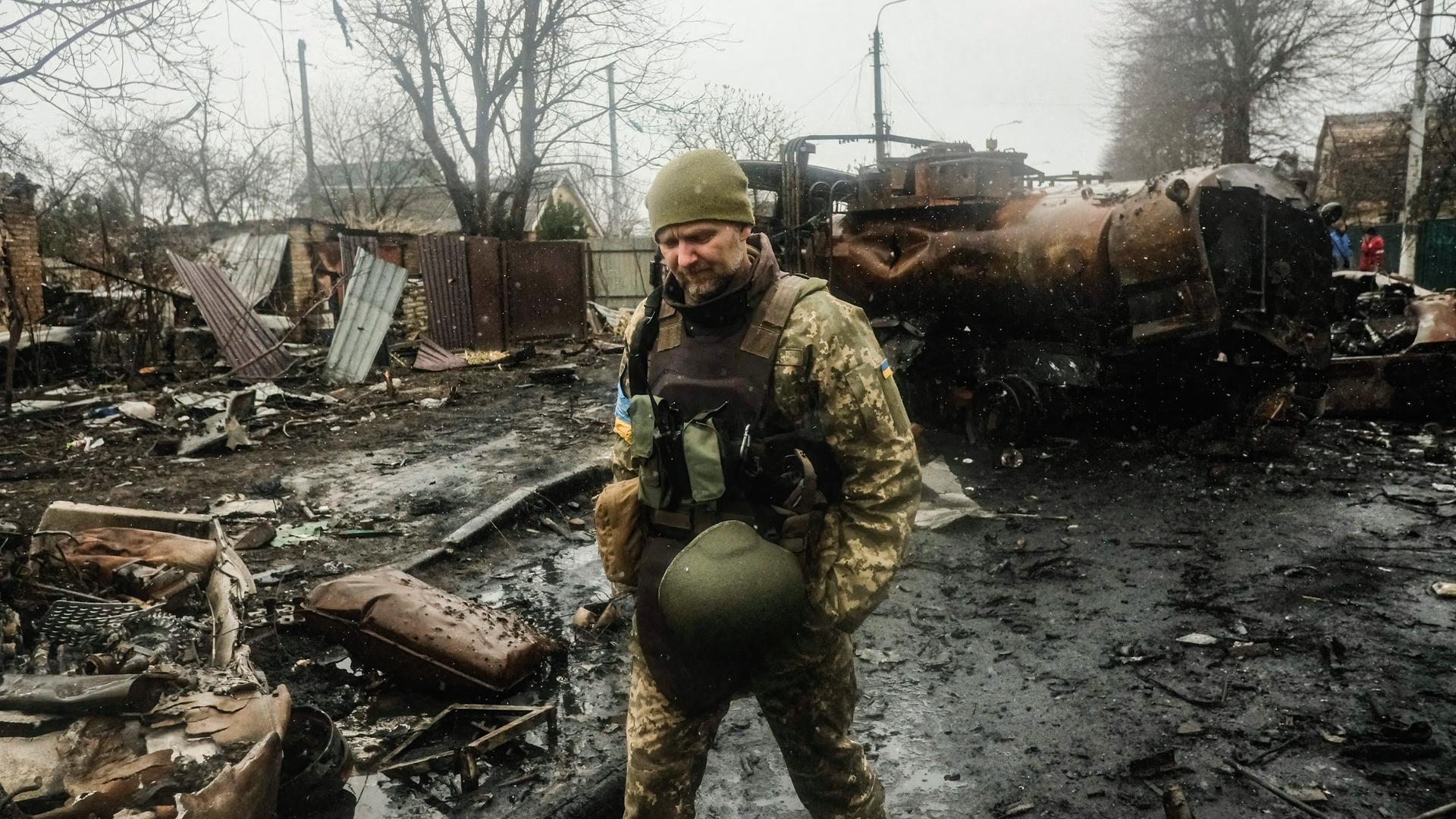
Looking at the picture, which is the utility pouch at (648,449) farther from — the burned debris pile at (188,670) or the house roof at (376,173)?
the house roof at (376,173)

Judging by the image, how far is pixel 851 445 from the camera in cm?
197

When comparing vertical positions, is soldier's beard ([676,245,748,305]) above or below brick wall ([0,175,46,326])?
below

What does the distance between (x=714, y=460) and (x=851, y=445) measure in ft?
1.03

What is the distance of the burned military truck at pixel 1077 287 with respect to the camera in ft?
18.9

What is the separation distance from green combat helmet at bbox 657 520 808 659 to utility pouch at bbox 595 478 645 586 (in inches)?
10.6

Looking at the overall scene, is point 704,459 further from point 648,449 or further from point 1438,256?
point 1438,256

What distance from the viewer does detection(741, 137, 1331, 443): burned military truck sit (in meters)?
5.77

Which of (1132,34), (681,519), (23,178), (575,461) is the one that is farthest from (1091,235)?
(1132,34)

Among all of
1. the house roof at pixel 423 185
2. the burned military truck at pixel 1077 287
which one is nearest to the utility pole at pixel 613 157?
the house roof at pixel 423 185

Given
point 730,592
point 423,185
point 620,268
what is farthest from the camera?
point 423,185

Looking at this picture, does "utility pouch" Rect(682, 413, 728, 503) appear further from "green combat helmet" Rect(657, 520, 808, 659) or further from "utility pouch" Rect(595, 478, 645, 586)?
"utility pouch" Rect(595, 478, 645, 586)

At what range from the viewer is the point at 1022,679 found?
3545 millimetres

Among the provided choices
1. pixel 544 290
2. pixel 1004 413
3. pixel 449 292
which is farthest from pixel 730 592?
pixel 544 290

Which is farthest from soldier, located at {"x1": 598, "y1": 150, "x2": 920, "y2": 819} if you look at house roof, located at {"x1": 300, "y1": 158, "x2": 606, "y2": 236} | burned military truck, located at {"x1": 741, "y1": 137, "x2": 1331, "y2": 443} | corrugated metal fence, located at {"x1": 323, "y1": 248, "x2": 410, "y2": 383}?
house roof, located at {"x1": 300, "y1": 158, "x2": 606, "y2": 236}
